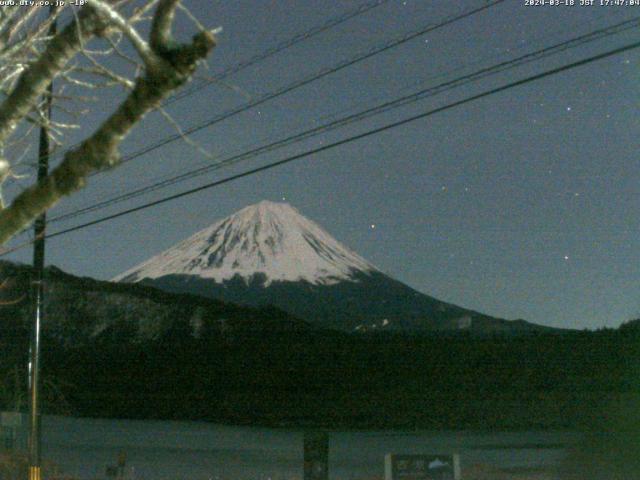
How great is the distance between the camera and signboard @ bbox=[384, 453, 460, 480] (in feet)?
55.2

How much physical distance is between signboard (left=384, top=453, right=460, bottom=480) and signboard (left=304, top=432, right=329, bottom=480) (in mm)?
2191

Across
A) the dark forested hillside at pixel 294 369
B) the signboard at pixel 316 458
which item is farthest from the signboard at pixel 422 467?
the dark forested hillside at pixel 294 369

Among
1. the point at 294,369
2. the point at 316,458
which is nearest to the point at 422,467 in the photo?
the point at 316,458

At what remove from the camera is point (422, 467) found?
17.0 m

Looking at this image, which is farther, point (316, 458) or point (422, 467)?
point (316, 458)

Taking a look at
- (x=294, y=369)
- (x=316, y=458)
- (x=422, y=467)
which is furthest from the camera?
(x=294, y=369)

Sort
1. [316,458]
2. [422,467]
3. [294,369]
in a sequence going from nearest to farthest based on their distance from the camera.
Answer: [422,467]
[316,458]
[294,369]

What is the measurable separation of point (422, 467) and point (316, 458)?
2.63 m

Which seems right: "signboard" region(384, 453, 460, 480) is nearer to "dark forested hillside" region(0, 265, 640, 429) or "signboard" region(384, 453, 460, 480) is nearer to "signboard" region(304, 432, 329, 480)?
"signboard" region(304, 432, 329, 480)

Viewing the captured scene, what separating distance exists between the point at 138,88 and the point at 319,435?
15.3 meters

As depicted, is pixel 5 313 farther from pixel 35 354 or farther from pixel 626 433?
pixel 35 354

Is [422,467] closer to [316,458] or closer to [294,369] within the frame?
[316,458]

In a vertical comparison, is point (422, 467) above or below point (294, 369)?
below

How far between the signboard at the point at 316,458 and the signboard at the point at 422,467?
7.19ft
